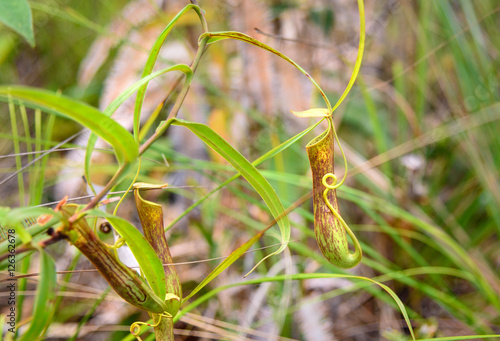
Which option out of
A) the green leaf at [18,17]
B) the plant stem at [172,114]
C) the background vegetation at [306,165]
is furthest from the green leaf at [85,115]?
the background vegetation at [306,165]

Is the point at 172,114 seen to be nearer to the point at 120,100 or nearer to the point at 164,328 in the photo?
the point at 120,100

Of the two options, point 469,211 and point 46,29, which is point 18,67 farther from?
point 469,211

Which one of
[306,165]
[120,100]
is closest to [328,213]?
[120,100]

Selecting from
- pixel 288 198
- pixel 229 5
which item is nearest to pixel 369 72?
pixel 229 5

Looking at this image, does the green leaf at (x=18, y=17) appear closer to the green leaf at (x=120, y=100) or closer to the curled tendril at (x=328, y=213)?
the green leaf at (x=120, y=100)

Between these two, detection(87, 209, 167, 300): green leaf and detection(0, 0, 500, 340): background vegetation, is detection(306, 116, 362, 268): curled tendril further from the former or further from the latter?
detection(0, 0, 500, 340): background vegetation

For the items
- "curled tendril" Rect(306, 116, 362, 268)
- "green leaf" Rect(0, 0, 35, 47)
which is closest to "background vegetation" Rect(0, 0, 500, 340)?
"curled tendril" Rect(306, 116, 362, 268)
